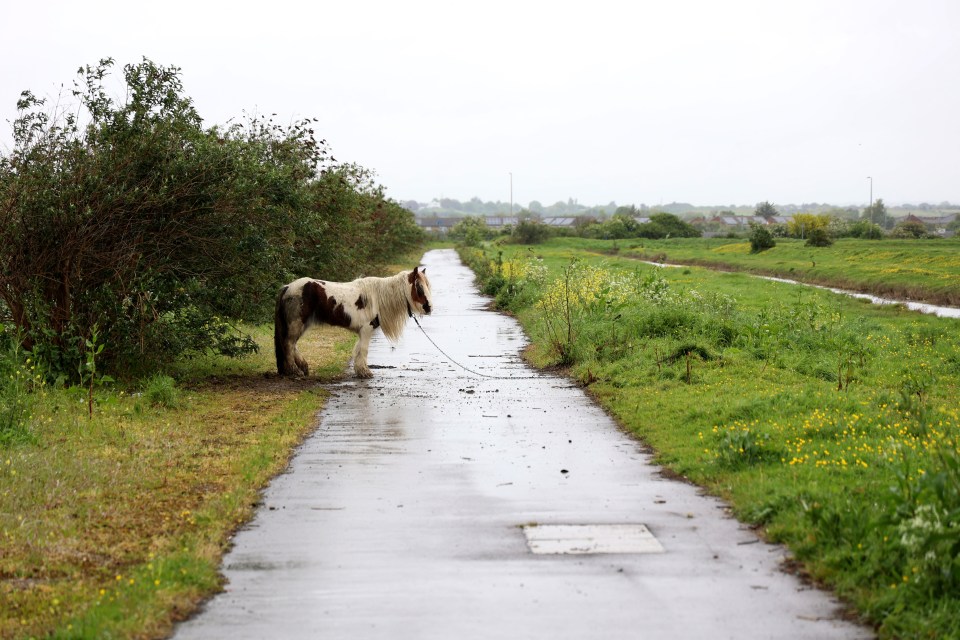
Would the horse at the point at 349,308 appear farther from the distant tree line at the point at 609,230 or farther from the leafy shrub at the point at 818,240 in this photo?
the distant tree line at the point at 609,230

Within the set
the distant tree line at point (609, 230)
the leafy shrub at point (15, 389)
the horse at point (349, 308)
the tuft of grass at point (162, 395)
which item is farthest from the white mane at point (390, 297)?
the distant tree line at point (609, 230)

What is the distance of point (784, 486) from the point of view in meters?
7.84

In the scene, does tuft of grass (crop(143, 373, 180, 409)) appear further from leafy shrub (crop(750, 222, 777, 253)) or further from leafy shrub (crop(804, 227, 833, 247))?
leafy shrub (crop(804, 227, 833, 247))

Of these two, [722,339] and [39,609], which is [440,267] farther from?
[39,609]

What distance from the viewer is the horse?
15703 mm

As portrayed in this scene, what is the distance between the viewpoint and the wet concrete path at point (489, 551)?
5.43m

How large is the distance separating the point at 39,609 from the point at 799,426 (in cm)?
743

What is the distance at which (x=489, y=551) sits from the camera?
22.2 ft

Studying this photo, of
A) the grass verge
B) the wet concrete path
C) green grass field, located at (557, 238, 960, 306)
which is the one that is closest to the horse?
the grass verge

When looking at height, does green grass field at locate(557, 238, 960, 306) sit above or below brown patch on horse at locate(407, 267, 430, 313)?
below

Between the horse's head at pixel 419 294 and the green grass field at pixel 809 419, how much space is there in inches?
110

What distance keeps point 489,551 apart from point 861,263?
47.5m

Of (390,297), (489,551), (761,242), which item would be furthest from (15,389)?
(761,242)

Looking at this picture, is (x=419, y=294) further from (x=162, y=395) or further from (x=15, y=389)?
(x=15, y=389)
